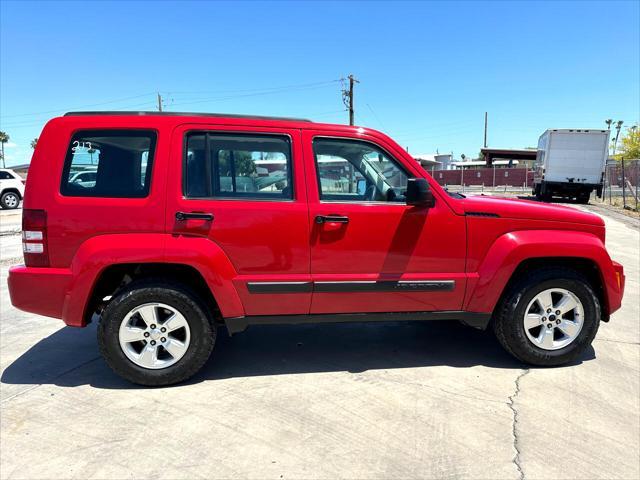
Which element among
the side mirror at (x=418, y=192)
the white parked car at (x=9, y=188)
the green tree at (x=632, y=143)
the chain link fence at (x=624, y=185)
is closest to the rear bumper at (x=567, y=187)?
the chain link fence at (x=624, y=185)

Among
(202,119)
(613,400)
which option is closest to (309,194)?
(202,119)

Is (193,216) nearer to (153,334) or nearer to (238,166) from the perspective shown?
(238,166)

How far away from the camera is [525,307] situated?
365 centimetres

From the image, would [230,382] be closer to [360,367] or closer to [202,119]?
[360,367]

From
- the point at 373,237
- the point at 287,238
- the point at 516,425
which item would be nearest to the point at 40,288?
the point at 287,238

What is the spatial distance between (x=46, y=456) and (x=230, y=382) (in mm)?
1253

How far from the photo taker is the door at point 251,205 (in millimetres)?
3279

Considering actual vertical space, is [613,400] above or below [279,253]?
below

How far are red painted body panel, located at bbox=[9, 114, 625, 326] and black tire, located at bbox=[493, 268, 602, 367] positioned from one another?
163 millimetres

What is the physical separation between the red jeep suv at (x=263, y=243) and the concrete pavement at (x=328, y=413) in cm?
36

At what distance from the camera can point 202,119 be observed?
132 inches

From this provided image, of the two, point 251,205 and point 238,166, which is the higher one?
point 238,166

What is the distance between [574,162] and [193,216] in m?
22.9

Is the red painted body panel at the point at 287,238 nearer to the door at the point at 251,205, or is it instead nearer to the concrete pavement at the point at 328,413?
the door at the point at 251,205
